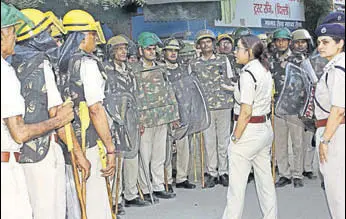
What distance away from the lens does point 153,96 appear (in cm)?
698

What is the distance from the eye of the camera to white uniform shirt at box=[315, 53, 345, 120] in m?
4.01

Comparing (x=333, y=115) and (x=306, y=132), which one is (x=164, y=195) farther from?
(x=333, y=115)

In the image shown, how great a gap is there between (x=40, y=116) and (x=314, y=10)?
42.1 feet

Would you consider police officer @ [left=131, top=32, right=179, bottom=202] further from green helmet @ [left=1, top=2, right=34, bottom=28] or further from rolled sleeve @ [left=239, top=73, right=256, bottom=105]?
green helmet @ [left=1, top=2, right=34, bottom=28]

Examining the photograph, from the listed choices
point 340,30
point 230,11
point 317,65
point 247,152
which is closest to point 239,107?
point 247,152

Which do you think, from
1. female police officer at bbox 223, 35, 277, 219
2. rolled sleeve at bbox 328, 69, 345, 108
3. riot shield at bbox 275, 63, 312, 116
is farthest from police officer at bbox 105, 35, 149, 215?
rolled sleeve at bbox 328, 69, 345, 108

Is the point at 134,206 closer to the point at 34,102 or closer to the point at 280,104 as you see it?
the point at 280,104

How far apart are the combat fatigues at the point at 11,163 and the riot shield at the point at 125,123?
6.69ft

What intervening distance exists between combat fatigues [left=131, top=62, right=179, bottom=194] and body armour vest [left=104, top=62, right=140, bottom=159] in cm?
25

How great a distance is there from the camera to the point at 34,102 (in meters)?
3.88

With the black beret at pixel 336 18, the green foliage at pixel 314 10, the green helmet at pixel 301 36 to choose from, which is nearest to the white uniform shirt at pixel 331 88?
the black beret at pixel 336 18

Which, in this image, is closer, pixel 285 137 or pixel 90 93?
pixel 90 93

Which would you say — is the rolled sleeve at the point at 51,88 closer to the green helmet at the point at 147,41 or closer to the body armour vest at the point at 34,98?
the body armour vest at the point at 34,98

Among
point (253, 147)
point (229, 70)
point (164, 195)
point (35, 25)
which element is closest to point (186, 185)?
point (164, 195)
